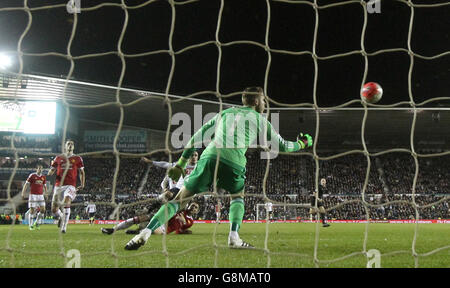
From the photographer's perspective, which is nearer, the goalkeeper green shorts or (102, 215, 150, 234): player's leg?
the goalkeeper green shorts

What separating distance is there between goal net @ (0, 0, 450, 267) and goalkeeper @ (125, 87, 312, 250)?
0.81 metres

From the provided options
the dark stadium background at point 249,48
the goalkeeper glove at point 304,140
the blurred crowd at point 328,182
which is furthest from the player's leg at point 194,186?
the blurred crowd at point 328,182

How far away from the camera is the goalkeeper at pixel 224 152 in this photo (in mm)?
4016

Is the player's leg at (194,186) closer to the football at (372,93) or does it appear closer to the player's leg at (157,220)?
the player's leg at (157,220)

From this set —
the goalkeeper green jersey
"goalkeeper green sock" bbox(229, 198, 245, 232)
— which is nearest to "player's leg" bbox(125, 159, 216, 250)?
the goalkeeper green jersey

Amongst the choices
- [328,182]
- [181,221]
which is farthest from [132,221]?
[328,182]

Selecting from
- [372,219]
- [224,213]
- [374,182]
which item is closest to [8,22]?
[224,213]

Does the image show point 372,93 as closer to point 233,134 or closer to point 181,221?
point 233,134

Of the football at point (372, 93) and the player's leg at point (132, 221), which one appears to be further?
the player's leg at point (132, 221)

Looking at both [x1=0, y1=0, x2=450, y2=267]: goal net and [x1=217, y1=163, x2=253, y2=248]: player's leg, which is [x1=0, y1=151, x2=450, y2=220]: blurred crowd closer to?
[x1=0, y1=0, x2=450, y2=267]: goal net

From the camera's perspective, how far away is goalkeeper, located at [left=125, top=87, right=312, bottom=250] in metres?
4.02

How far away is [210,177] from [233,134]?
496 millimetres

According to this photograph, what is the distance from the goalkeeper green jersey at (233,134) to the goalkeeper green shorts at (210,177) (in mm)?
57

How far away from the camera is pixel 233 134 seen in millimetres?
4145
